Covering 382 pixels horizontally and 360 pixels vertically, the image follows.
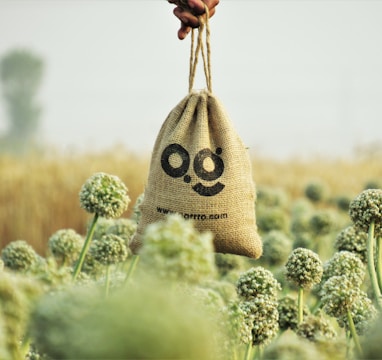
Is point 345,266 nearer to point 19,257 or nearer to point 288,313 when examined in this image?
point 288,313

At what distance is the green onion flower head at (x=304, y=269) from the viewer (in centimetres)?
148

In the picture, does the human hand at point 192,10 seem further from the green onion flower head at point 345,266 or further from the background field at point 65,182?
the background field at point 65,182

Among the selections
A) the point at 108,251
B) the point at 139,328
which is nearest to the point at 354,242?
the point at 108,251

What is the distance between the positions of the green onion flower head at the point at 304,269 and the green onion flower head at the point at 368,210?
135mm

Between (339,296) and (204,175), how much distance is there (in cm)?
50

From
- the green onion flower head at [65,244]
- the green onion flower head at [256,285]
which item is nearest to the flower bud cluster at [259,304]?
the green onion flower head at [256,285]

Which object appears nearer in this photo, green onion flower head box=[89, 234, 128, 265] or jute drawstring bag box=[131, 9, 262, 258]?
jute drawstring bag box=[131, 9, 262, 258]

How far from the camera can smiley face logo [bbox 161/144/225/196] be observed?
157cm

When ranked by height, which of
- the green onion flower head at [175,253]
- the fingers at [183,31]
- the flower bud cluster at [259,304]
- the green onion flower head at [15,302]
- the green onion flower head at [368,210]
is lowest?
the green onion flower head at [15,302]

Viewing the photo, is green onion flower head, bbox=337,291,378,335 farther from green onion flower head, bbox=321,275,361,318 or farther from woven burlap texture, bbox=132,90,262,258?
woven burlap texture, bbox=132,90,262,258

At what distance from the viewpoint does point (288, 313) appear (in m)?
1.60

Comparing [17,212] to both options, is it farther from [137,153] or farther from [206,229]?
[206,229]

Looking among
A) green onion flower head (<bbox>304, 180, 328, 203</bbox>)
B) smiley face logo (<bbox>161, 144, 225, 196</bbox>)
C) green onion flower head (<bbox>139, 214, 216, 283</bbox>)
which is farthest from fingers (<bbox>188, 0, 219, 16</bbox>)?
green onion flower head (<bbox>304, 180, 328, 203</bbox>)

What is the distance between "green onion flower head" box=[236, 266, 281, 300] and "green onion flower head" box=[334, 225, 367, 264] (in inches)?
21.6
